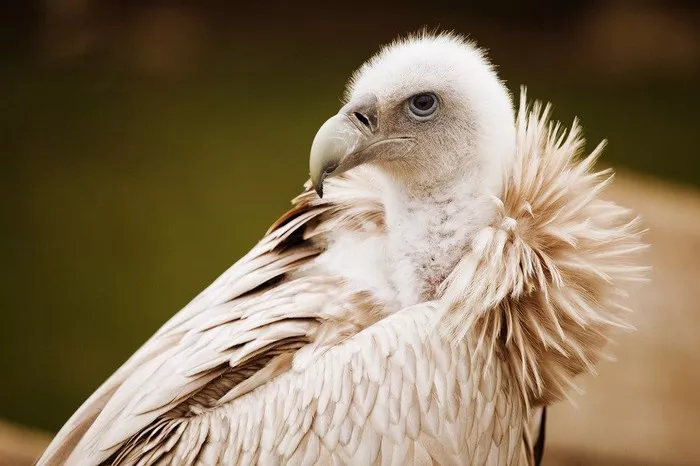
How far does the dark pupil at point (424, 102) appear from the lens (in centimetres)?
153

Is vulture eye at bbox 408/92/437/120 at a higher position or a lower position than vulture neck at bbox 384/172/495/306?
higher

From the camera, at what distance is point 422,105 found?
1.54 meters

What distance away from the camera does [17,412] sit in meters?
3.55

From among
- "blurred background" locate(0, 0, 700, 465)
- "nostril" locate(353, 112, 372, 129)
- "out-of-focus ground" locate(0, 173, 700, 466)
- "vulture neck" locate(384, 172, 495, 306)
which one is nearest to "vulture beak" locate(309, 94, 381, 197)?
"nostril" locate(353, 112, 372, 129)

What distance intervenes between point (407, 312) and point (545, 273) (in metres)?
0.29

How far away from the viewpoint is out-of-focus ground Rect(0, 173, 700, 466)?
2.64 meters

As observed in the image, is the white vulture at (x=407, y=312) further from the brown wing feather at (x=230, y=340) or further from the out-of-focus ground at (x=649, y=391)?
the out-of-focus ground at (x=649, y=391)

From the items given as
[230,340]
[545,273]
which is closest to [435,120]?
[545,273]

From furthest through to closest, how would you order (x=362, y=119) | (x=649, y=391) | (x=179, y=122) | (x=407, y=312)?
(x=179, y=122) < (x=649, y=391) < (x=362, y=119) < (x=407, y=312)

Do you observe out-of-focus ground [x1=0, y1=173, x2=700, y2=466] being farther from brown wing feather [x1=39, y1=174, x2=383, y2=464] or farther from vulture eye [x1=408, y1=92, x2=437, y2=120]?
vulture eye [x1=408, y1=92, x2=437, y2=120]

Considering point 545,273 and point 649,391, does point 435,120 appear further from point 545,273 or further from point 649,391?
point 649,391

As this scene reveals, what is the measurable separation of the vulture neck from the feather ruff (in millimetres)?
35

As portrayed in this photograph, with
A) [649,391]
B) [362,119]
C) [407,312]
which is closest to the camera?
[407,312]

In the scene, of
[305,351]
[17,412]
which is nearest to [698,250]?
[305,351]
